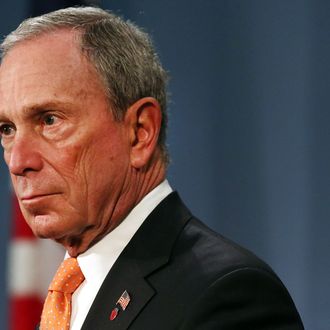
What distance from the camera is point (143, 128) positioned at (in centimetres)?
152

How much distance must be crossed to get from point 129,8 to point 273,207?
786 millimetres

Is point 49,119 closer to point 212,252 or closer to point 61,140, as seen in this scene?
point 61,140

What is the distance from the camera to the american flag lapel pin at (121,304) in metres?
1.38

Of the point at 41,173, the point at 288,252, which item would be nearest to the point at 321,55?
the point at 288,252

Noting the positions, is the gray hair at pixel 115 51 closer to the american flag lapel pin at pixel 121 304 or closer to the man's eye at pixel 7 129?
the man's eye at pixel 7 129

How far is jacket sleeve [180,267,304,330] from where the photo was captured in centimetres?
126

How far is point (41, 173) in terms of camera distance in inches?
56.1

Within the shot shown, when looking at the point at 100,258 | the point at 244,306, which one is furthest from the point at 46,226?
the point at 244,306

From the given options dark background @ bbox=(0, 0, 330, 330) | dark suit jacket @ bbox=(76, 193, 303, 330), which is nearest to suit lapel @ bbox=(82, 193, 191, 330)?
dark suit jacket @ bbox=(76, 193, 303, 330)

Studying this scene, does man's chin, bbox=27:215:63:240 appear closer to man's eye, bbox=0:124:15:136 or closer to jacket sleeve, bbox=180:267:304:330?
man's eye, bbox=0:124:15:136

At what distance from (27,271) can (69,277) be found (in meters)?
0.90

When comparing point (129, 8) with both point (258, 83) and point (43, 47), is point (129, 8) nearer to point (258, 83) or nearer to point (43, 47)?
point (258, 83)

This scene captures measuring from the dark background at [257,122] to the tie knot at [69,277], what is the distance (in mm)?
945

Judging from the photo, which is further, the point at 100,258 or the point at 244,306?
the point at 100,258
